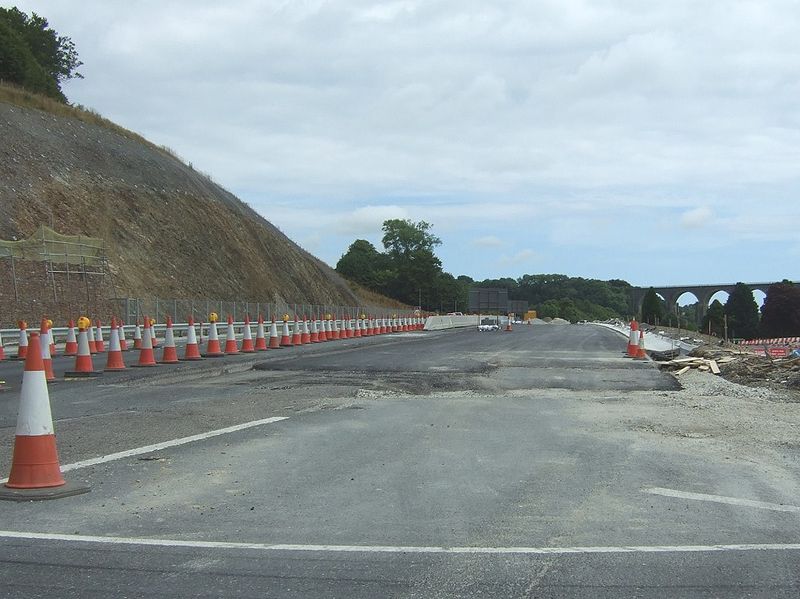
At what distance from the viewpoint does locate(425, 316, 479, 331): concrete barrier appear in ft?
194

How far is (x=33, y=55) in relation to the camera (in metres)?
72.0

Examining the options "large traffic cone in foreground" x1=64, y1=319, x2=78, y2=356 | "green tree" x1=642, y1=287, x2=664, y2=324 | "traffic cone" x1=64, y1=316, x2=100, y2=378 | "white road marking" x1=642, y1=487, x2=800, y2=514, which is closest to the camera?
"white road marking" x1=642, y1=487, x2=800, y2=514

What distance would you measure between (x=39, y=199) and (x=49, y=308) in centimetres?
848

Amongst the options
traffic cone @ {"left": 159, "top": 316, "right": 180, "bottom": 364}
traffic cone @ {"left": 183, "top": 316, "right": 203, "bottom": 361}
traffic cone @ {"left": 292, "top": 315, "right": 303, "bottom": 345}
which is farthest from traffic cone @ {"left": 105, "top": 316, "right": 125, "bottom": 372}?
traffic cone @ {"left": 292, "top": 315, "right": 303, "bottom": 345}

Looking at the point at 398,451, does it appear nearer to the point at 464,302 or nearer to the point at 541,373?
the point at 541,373

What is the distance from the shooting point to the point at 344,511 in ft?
19.0

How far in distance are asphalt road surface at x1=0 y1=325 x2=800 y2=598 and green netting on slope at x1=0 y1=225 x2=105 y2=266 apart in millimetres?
26189

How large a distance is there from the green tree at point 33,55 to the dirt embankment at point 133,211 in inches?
433

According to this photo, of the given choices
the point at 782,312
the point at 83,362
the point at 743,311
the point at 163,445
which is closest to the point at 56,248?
the point at 83,362

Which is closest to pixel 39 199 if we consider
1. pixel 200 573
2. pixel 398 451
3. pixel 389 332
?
pixel 389 332

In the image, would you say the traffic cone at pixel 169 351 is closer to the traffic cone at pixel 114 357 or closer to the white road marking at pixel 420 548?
the traffic cone at pixel 114 357

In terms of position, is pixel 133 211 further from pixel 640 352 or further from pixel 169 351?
pixel 640 352

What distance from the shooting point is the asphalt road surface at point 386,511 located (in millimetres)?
4430

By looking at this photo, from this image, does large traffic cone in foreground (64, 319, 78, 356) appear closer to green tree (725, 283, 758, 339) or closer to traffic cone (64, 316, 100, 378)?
traffic cone (64, 316, 100, 378)
